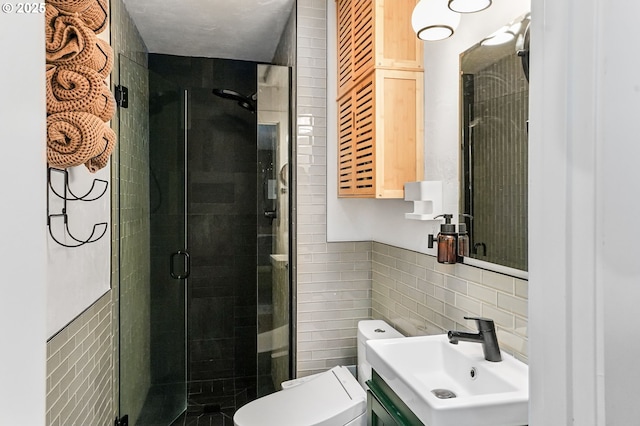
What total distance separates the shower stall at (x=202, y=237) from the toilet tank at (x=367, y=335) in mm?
568

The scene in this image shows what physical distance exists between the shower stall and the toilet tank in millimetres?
568

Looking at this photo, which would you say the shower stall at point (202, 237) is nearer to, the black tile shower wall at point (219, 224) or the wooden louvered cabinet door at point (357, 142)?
the black tile shower wall at point (219, 224)

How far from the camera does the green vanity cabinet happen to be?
1.21 meters

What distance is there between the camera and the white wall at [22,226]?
0.39 m

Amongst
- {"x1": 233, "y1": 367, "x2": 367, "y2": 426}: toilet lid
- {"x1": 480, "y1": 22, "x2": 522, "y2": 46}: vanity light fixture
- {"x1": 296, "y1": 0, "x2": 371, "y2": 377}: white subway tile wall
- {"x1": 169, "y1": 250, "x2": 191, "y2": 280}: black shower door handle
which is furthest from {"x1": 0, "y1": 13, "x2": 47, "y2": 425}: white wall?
{"x1": 169, "y1": 250, "x2": 191, "y2": 280}: black shower door handle

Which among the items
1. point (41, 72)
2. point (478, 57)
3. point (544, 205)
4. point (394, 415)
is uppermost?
point (478, 57)

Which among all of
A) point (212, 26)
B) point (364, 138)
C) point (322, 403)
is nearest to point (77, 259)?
point (322, 403)

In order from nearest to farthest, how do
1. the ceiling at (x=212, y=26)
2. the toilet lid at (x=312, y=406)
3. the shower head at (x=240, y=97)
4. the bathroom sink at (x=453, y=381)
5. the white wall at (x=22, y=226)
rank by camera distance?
the white wall at (x=22, y=226), the bathroom sink at (x=453, y=381), the toilet lid at (x=312, y=406), the ceiling at (x=212, y=26), the shower head at (x=240, y=97)

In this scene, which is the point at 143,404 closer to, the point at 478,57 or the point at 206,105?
the point at 206,105

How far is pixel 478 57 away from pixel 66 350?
1.80m

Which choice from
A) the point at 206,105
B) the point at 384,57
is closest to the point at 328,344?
the point at 384,57

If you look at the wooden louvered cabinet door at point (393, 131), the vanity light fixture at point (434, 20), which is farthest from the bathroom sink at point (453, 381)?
the vanity light fixture at point (434, 20)

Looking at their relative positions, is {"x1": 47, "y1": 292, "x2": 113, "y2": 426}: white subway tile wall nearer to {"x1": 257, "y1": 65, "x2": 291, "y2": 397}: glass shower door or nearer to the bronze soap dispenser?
{"x1": 257, "y1": 65, "x2": 291, "y2": 397}: glass shower door

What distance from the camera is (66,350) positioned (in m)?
1.46
